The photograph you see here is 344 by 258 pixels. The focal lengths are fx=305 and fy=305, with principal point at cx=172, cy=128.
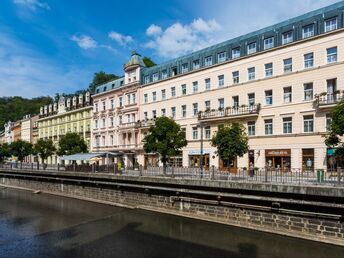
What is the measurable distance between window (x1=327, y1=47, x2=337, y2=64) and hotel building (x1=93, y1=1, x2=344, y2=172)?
3.4 inches

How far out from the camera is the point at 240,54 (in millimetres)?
36188

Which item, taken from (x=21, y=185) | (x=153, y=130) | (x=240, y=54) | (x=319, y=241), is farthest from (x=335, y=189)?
(x=21, y=185)

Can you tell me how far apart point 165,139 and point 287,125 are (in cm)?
1294

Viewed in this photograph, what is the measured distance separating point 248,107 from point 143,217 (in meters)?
18.6

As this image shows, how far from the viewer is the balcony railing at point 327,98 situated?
27.6 metres

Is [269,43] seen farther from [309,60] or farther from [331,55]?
[331,55]

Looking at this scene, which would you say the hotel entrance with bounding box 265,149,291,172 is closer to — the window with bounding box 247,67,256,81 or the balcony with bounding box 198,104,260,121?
the balcony with bounding box 198,104,260,121

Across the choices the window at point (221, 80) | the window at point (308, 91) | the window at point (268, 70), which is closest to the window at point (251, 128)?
the window at point (268, 70)

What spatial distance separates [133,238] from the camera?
684 inches

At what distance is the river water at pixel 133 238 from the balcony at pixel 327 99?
1661cm

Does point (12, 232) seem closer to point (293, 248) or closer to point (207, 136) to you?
point (293, 248)

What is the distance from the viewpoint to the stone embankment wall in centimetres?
1478

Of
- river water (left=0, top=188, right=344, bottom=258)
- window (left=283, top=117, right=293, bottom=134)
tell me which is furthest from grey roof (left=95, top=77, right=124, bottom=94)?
river water (left=0, top=188, right=344, bottom=258)

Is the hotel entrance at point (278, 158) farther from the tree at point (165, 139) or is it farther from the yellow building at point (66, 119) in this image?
the yellow building at point (66, 119)
